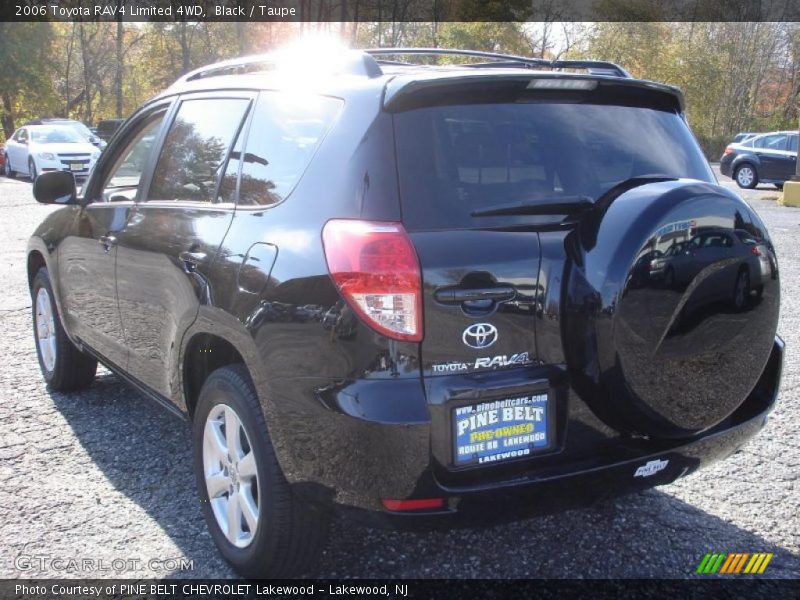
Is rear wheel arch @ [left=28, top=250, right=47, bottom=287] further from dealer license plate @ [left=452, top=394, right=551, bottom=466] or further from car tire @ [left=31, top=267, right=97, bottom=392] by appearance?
dealer license plate @ [left=452, top=394, right=551, bottom=466]

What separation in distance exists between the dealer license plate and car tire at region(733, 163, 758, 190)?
22.2 m

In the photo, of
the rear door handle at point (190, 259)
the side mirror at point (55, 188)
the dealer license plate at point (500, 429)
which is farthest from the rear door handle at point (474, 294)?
the side mirror at point (55, 188)

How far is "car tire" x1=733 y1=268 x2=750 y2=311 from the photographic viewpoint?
8.01ft

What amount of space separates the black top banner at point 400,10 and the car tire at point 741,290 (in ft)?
114

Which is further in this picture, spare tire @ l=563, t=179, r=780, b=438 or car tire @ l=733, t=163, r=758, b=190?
car tire @ l=733, t=163, r=758, b=190

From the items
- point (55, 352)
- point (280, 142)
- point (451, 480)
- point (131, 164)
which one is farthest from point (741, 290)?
point (55, 352)

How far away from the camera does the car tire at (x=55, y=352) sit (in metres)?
4.70

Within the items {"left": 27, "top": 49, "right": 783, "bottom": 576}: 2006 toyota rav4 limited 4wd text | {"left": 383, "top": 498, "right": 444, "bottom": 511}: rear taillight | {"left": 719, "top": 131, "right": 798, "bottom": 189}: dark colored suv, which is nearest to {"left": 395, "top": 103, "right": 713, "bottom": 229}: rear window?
{"left": 27, "top": 49, "right": 783, "bottom": 576}: 2006 toyota rav4 limited 4wd text

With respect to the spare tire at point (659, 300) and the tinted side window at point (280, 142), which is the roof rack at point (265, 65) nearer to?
the tinted side window at point (280, 142)

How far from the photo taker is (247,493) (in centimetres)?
274

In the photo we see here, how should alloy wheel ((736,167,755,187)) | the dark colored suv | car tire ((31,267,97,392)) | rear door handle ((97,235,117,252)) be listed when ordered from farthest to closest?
alloy wheel ((736,167,755,187)) → the dark colored suv → car tire ((31,267,97,392)) → rear door handle ((97,235,117,252))

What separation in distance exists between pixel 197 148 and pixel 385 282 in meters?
1.50

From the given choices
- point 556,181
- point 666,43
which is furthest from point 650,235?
point 666,43

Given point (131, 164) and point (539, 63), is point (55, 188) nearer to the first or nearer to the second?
point (131, 164)
